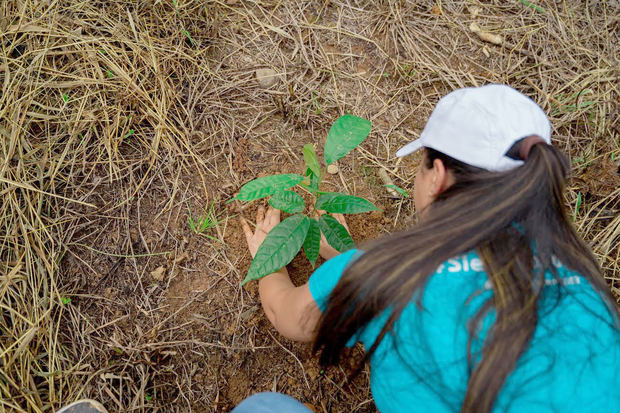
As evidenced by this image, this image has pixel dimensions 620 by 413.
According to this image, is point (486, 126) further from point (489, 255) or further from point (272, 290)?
point (272, 290)

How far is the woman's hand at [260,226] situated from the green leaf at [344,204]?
24 centimetres

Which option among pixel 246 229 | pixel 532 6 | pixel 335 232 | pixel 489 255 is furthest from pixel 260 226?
pixel 532 6

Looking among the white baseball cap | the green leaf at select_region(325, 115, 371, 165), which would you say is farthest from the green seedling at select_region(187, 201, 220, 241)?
the white baseball cap

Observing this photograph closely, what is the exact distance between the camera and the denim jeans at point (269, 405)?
108cm

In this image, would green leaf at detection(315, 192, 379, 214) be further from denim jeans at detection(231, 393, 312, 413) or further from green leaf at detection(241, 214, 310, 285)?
denim jeans at detection(231, 393, 312, 413)

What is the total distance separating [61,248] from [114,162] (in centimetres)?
35

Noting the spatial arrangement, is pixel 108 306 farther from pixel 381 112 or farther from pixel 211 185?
pixel 381 112

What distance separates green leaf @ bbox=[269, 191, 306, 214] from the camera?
4.30ft

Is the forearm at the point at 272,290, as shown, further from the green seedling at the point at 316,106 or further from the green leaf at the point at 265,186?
the green seedling at the point at 316,106

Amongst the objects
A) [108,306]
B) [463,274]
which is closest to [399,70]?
[463,274]

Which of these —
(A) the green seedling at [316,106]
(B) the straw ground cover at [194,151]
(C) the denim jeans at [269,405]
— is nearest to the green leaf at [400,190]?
(B) the straw ground cover at [194,151]

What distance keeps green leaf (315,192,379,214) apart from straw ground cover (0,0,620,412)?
318 millimetres

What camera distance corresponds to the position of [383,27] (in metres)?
1.86

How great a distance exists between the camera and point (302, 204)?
134 cm
